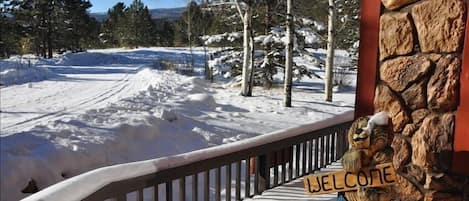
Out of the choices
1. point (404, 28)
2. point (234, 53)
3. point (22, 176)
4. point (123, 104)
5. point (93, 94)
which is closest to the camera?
point (404, 28)

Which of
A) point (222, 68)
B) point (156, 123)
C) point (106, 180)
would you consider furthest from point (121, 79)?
point (106, 180)

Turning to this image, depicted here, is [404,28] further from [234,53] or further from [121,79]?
[121,79]

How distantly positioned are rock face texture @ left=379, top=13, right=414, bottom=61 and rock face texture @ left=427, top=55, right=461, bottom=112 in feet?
0.60

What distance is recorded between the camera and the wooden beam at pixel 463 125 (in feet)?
6.82

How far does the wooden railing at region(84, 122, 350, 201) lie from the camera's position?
2557 mm

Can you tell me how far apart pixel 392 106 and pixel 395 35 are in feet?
1.25

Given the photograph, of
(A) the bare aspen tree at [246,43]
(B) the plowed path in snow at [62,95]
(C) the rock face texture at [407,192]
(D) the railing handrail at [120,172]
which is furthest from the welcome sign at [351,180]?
(A) the bare aspen tree at [246,43]

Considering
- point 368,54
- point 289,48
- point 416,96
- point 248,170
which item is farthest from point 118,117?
point 416,96

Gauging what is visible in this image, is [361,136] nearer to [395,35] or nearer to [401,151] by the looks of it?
[401,151]

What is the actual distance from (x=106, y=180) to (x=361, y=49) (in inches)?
64.0

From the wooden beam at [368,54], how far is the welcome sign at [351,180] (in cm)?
70

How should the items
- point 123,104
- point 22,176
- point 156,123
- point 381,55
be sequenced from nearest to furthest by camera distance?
point 381,55, point 22,176, point 156,123, point 123,104

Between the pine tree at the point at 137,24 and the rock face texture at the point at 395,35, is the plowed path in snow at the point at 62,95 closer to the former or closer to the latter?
the rock face texture at the point at 395,35

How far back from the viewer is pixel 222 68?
638 inches
